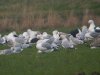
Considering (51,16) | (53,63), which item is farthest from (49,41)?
(51,16)

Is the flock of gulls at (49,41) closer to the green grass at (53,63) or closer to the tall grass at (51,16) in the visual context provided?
the green grass at (53,63)

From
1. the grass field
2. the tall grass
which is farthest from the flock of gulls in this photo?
the tall grass

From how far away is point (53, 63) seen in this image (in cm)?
1507

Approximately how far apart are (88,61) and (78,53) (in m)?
1.40

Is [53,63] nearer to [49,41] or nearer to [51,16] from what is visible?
[49,41]

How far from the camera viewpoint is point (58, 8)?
37.9m

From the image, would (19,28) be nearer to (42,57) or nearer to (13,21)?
(13,21)

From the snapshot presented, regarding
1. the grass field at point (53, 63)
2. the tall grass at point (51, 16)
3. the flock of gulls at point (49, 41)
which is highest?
the tall grass at point (51, 16)

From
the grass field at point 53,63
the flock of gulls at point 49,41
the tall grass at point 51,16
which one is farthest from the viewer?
the tall grass at point 51,16

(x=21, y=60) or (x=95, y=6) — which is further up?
(x=95, y=6)

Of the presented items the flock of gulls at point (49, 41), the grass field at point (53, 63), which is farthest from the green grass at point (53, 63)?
the flock of gulls at point (49, 41)

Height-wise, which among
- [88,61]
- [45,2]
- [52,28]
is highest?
[45,2]

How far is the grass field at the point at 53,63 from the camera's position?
1398cm

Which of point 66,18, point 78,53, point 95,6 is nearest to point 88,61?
point 78,53
